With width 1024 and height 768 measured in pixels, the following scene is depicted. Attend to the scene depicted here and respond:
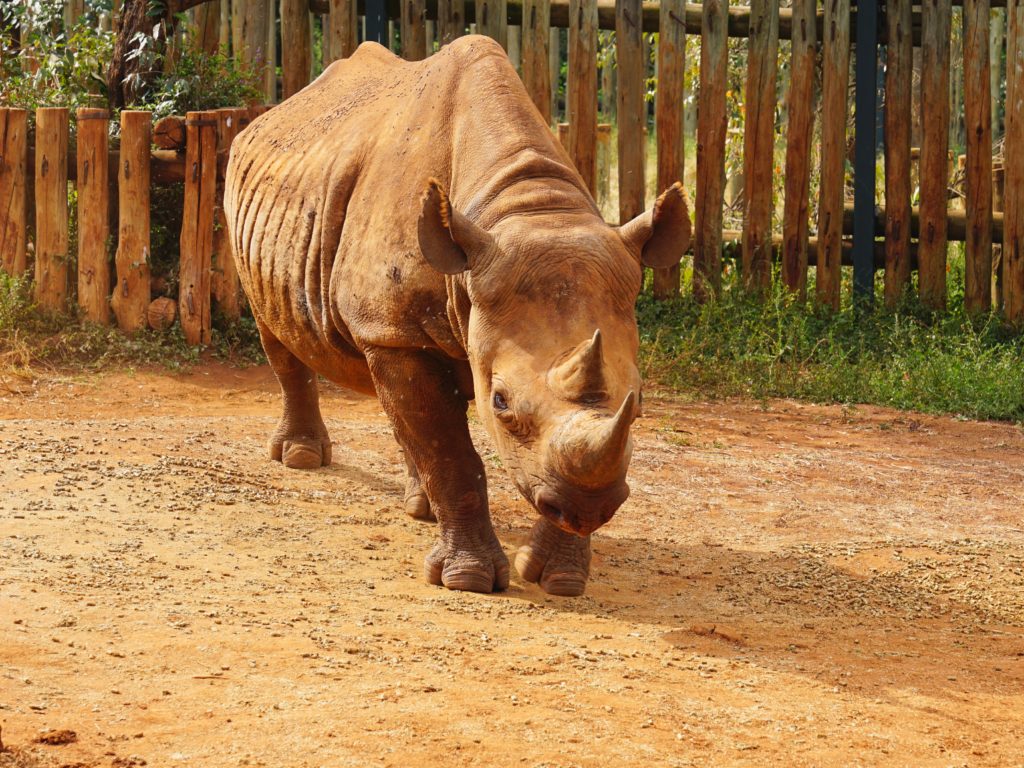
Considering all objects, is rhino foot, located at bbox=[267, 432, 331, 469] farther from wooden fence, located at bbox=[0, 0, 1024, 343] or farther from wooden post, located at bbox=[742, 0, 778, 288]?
wooden post, located at bbox=[742, 0, 778, 288]

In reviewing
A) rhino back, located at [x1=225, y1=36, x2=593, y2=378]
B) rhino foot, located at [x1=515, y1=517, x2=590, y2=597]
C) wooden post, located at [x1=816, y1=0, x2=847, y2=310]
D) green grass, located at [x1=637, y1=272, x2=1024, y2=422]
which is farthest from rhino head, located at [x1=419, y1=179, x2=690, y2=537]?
wooden post, located at [x1=816, y1=0, x2=847, y2=310]

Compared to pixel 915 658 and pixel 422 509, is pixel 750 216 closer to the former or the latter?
pixel 422 509

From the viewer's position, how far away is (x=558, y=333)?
363 cm

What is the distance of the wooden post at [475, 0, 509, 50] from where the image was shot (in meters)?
9.28

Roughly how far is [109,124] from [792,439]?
17.9 feet


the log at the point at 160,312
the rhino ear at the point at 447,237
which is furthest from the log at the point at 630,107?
the rhino ear at the point at 447,237

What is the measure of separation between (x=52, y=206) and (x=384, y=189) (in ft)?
16.3

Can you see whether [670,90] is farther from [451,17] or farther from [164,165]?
[164,165]

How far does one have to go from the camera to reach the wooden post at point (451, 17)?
9227 millimetres

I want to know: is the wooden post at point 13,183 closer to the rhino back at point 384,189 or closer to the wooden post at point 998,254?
the rhino back at point 384,189

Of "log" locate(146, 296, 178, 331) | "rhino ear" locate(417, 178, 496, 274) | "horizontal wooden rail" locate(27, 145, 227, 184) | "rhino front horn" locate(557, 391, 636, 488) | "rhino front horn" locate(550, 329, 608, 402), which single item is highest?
"horizontal wooden rail" locate(27, 145, 227, 184)

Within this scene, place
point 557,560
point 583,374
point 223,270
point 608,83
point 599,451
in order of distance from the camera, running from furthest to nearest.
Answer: point 608,83 < point 223,270 < point 557,560 < point 583,374 < point 599,451

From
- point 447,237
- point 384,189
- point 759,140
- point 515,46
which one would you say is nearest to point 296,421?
point 384,189

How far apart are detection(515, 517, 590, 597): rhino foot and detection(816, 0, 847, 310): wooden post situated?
17.9ft
